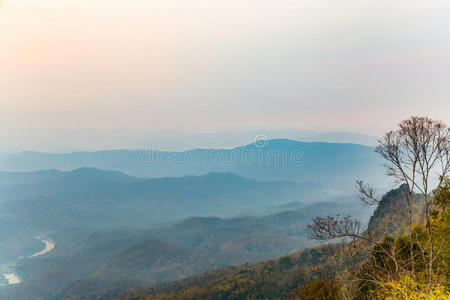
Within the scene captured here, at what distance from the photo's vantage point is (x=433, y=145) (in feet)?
61.8

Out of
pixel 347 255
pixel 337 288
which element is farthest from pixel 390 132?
pixel 337 288

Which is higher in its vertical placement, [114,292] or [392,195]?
[392,195]

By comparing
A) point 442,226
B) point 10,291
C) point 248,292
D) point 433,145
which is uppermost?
point 433,145

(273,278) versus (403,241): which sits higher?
(403,241)

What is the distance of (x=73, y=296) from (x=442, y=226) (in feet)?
606

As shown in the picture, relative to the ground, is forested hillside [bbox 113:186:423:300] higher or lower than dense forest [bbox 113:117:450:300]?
lower

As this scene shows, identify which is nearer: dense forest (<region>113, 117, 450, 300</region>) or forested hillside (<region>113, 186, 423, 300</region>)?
dense forest (<region>113, 117, 450, 300</region>)

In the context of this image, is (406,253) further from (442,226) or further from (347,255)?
(347,255)

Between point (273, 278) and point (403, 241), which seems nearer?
point (403, 241)

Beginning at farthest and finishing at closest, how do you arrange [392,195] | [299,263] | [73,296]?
[73,296]
[299,263]
[392,195]

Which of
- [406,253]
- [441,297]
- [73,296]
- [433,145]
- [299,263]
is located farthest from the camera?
[73,296]

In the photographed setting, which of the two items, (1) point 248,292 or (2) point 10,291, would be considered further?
(2) point 10,291

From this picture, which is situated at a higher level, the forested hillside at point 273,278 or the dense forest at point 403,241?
the dense forest at point 403,241

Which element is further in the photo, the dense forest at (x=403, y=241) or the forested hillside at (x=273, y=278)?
the forested hillside at (x=273, y=278)
